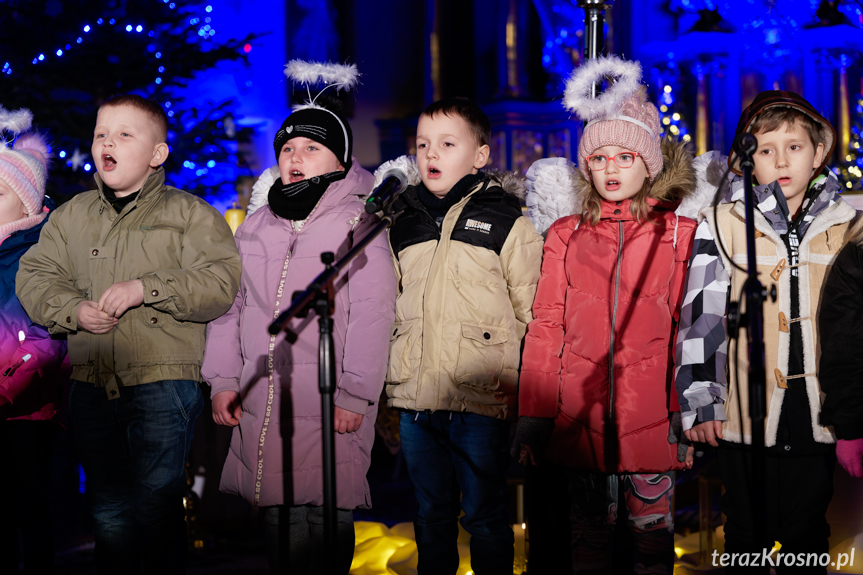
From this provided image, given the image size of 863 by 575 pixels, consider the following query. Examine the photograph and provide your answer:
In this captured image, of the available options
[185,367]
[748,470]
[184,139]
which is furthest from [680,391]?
[184,139]

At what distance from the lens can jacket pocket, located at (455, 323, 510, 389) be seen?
241cm

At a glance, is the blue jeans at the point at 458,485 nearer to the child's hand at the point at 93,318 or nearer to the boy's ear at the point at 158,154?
the child's hand at the point at 93,318

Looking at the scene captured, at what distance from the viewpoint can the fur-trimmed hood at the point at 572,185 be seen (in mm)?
2539

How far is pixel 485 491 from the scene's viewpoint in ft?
7.79

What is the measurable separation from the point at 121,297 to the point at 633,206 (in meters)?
1.64

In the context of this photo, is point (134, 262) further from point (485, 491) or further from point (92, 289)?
point (485, 491)

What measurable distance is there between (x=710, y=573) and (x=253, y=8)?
7.75 meters

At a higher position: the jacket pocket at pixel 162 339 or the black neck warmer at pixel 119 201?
the black neck warmer at pixel 119 201

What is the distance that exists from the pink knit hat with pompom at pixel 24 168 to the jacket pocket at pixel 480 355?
1731mm

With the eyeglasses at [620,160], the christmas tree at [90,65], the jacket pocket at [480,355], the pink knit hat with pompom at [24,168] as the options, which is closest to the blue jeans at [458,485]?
the jacket pocket at [480,355]

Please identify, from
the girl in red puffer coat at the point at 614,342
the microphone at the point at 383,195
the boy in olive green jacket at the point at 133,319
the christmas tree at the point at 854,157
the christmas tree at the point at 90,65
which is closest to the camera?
the microphone at the point at 383,195

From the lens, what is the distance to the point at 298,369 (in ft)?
7.97

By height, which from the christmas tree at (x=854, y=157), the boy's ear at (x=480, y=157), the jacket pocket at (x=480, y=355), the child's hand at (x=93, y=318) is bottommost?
the jacket pocket at (x=480, y=355)

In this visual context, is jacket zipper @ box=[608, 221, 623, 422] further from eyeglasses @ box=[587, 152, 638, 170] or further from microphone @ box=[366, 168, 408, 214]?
microphone @ box=[366, 168, 408, 214]
